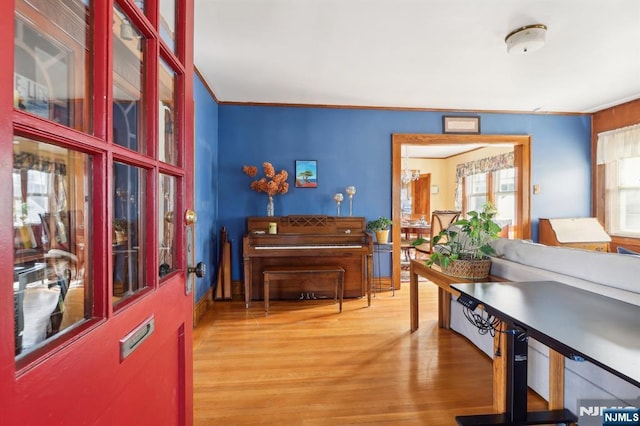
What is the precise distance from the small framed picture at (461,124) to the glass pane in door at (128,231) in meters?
4.10

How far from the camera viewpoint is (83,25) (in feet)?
1.99

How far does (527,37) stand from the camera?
7.52 ft

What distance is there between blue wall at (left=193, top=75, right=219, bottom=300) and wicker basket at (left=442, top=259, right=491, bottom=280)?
2287mm

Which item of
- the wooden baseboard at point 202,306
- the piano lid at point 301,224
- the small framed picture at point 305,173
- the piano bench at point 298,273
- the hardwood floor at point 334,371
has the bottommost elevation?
the hardwood floor at point 334,371

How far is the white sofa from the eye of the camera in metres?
1.36

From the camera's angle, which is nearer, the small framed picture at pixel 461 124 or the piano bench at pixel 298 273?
the piano bench at pixel 298 273

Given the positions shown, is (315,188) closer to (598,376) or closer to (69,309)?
(598,376)

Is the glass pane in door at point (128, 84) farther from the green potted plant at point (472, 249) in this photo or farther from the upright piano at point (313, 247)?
the upright piano at point (313, 247)

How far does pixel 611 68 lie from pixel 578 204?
6.80 feet

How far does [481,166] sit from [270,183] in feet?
16.3

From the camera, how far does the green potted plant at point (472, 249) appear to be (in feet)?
6.64

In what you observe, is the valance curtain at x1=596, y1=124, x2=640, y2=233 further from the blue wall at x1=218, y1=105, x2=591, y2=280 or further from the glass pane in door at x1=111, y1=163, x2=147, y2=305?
the glass pane in door at x1=111, y1=163, x2=147, y2=305

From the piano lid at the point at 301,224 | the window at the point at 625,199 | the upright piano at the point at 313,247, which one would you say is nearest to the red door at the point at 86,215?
the upright piano at the point at 313,247

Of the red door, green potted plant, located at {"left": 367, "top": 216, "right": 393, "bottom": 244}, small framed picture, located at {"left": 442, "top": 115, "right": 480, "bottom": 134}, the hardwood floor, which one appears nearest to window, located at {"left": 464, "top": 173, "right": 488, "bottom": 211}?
small framed picture, located at {"left": 442, "top": 115, "right": 480, "bottom": 134}
